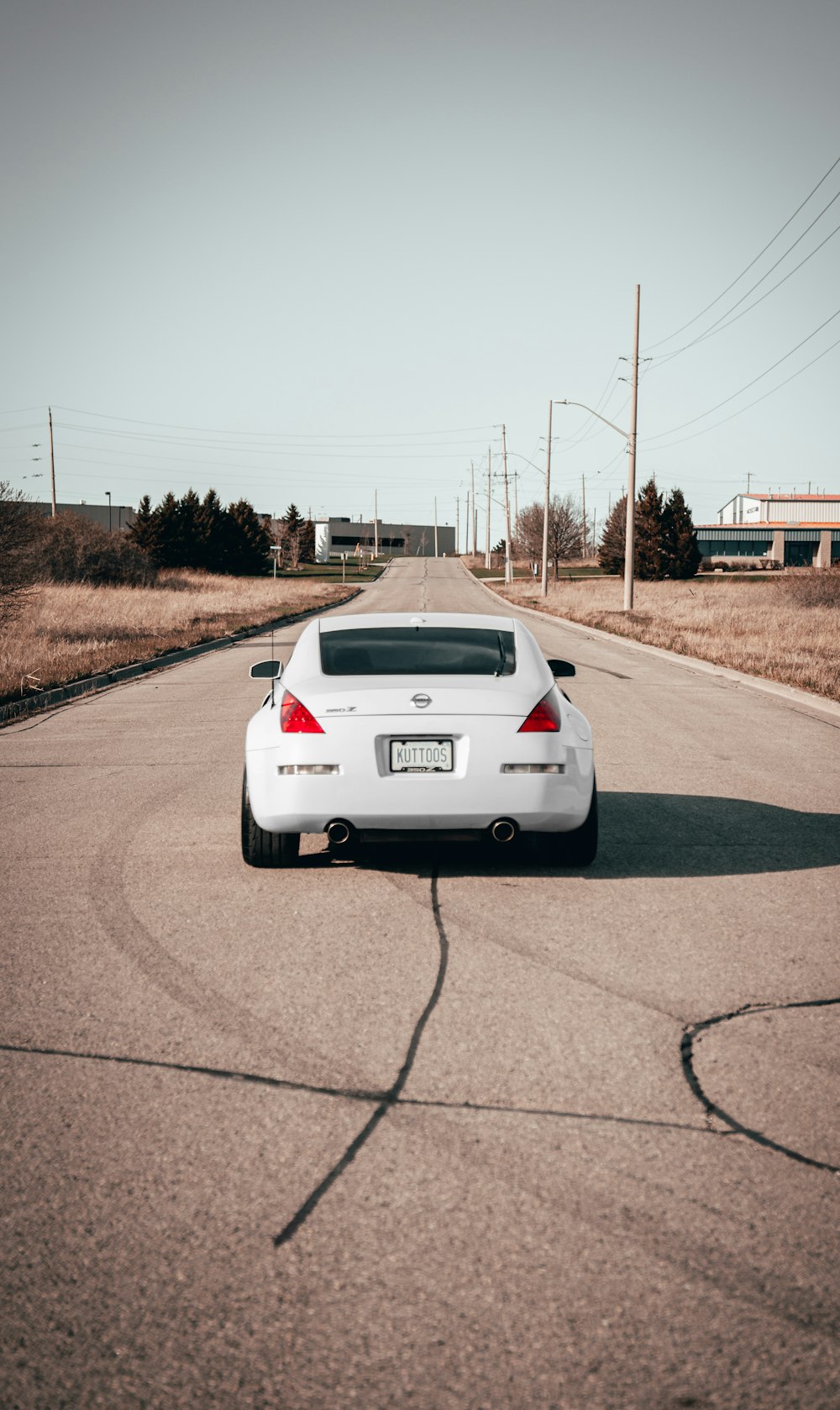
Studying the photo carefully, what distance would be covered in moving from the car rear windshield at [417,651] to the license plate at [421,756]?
0.59 m

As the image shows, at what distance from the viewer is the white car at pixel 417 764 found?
21.0 feet

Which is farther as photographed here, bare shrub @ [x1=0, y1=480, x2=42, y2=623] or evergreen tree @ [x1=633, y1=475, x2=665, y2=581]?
evergreen tree @ [x1=633, y1=475, x2=665, y2=581]

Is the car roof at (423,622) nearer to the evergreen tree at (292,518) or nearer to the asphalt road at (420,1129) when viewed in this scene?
the asphalt road at (420,1129)

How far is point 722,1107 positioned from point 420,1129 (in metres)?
0.94

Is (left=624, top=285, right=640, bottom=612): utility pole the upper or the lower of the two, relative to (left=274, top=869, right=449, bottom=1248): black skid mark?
upper

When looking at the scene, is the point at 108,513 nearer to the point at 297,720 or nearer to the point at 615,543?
the point at 615,543

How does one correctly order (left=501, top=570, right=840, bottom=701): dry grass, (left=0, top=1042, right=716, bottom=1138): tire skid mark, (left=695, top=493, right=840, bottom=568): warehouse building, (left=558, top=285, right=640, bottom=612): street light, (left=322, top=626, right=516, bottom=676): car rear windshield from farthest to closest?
(left=695, top=493, right=840, bottom=568): warehouse building
(left=558, top=285, right=640, bottom=612): street light
(left=501, top=570, right=840, bottom=701): dry grass
(left=322, top=626, right=516, bottom=676): car rear windshield
(left=0, top=1042, right=716, bottom=1138): tire skid mark

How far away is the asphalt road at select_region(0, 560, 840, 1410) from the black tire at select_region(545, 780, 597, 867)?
142 millimetres

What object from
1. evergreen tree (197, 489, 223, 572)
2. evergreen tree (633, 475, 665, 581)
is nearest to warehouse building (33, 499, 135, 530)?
evergreen tree (197, 489, 223, 572)

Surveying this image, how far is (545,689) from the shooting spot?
6832mm

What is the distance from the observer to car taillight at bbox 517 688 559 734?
6.55m

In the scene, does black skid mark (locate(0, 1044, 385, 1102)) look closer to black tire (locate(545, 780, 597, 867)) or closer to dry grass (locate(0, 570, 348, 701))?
black tire (locate(545, 780, 597, 867))

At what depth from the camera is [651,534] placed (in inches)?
3238

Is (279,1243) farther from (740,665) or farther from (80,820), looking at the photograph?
(740,665)
